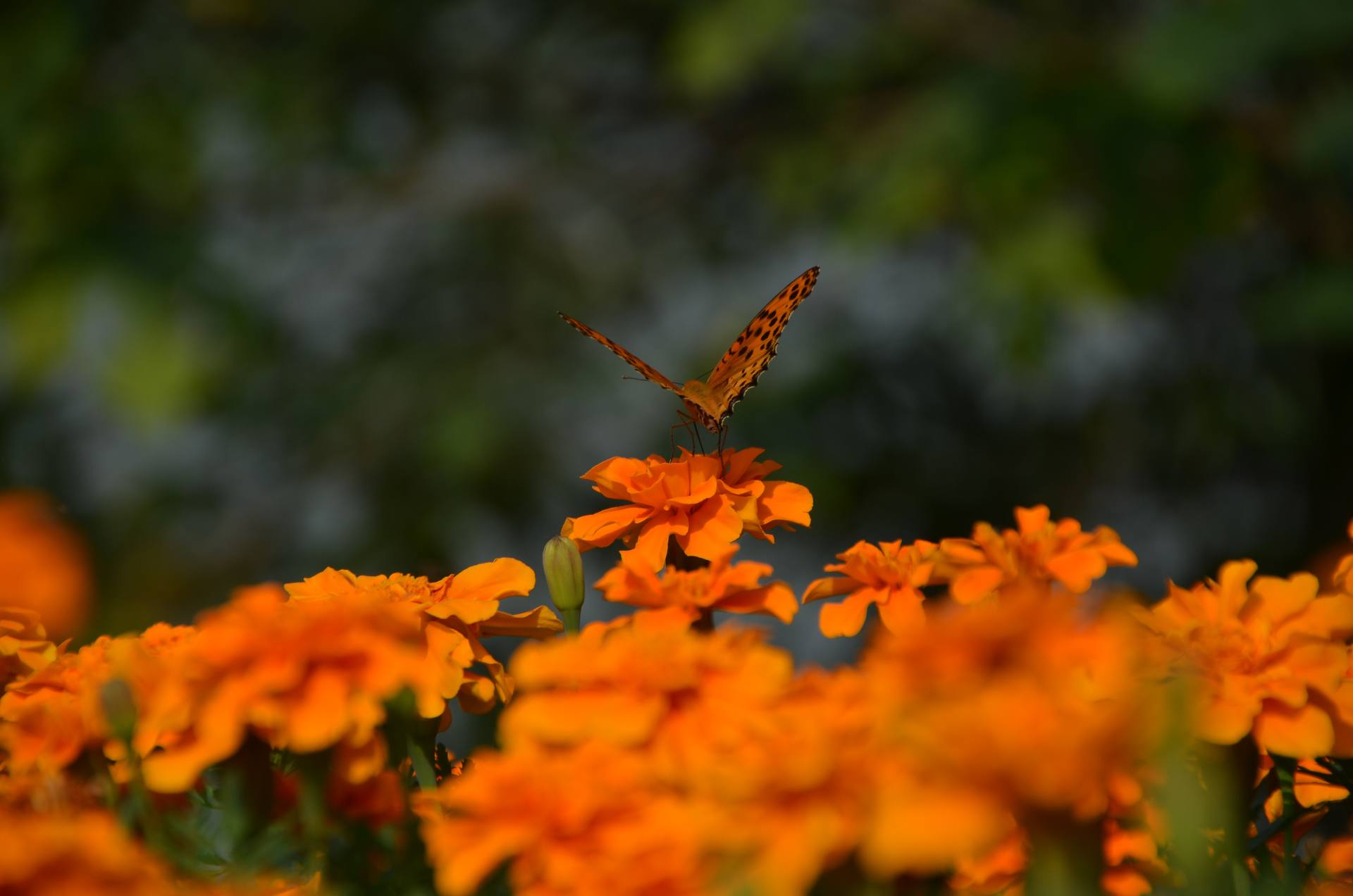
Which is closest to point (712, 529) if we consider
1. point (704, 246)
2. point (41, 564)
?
point (41, 564)

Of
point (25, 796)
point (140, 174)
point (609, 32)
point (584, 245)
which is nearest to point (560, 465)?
point (584, 245)

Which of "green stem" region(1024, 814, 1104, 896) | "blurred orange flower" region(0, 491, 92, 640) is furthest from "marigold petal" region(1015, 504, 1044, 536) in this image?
"blurred orange flower" region(0, 491, 92, 640)

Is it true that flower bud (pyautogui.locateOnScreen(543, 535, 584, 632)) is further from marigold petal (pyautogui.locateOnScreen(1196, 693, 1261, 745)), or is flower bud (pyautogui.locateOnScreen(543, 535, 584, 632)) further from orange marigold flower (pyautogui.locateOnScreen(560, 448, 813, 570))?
marigold petal (pyautogui.locateOnScreen(1196, 693, 1261, 745))

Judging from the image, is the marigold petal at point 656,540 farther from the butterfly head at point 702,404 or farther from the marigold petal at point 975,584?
the butterfly head at point 702,404

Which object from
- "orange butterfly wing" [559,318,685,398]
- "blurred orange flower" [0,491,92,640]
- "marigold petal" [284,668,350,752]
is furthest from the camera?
"blurred orange flower" [0,491,92,640]

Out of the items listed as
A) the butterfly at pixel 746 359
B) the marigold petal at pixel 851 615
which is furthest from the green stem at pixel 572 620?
the butterfly at pixel 746 359

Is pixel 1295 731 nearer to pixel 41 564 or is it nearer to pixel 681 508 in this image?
pixel 681 508
